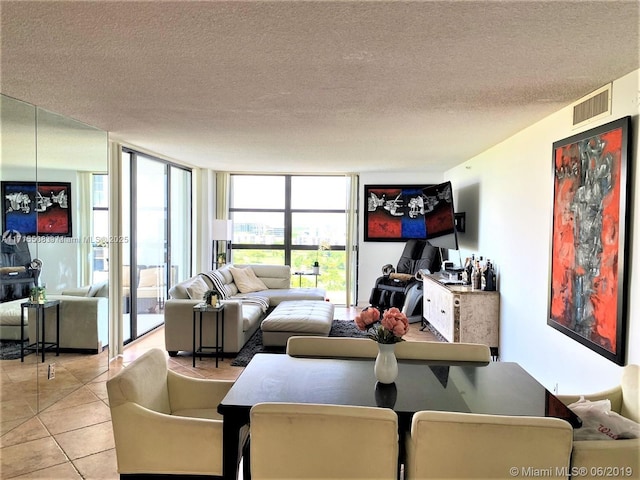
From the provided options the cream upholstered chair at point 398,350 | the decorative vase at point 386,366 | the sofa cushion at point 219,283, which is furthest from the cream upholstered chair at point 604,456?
the sofa cushion at point 219,283

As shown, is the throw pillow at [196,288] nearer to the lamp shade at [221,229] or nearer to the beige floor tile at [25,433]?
the lamp shade at [221,229]

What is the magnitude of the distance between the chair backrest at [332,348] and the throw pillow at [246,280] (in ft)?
13.8

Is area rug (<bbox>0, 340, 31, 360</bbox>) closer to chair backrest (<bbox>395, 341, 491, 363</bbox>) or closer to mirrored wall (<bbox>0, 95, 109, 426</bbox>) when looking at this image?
mirrored wall (<bbox>0, 95, 109, 426</bbox>)

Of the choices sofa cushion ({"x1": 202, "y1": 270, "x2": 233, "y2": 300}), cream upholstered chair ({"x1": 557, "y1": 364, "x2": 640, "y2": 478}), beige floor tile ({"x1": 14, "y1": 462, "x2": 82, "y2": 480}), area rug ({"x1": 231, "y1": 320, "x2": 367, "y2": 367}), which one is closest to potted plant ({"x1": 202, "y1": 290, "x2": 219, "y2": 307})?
area rug ({"x1": 231, "y1": 320, "x2": 367, "y2": 367})

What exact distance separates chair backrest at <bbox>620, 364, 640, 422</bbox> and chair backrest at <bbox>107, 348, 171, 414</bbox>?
2.37 meters

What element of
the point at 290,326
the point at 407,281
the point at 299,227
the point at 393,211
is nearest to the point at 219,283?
the point at 290,326

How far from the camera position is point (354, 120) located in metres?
3.81

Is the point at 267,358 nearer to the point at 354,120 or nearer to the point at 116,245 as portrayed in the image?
the point at 354,120

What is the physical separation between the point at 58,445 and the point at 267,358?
1643 millimetres

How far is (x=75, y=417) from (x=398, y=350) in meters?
2.57

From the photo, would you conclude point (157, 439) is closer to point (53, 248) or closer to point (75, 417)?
point (75, 417)

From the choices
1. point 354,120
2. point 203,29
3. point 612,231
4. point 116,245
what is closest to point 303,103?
point 354,120

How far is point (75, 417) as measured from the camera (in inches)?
134

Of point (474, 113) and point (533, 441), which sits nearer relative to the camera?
point (533, 441)
